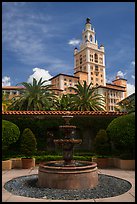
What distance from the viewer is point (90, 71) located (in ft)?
302

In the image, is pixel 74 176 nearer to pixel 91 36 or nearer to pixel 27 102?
pixel 27 102

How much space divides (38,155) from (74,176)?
6797 millimetres

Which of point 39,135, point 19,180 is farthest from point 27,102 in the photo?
point 19,180

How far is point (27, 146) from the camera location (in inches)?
497

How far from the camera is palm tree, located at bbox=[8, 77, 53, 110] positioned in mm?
25375

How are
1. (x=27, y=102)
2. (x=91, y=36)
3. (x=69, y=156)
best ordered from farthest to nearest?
(x=91, y=36) < (x=27, y=102) < (x=69, y=156)

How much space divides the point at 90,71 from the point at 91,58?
19.3 ft

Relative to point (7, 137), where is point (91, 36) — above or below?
above

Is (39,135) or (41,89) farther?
(41,89)

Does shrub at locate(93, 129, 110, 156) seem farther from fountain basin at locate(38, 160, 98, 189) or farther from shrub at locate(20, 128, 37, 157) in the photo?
fountain basin at locate(38, 160, 98, 189)

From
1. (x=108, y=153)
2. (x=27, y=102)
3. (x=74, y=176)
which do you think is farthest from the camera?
(x=27, y=102)

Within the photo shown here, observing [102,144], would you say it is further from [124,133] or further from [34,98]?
[34,98]

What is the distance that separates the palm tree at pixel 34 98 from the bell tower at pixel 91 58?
207 feet

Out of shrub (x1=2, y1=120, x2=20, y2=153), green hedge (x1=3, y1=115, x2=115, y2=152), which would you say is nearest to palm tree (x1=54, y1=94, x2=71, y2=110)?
green hedge (x1=3, y1=115, x2=115, y2=152)
